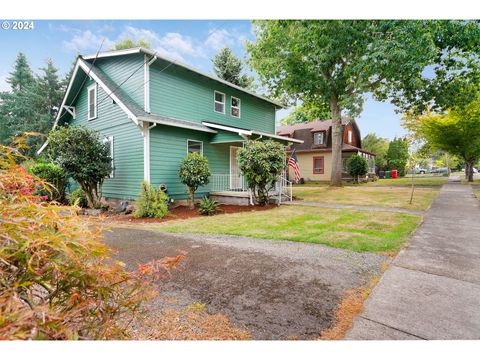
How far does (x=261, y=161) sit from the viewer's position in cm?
762

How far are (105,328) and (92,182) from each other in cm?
804

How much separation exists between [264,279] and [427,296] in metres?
1.41

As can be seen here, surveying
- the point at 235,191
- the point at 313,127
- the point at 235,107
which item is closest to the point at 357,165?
the point at 313,127

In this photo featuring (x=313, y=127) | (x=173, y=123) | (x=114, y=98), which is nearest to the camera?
(x=173, y=123)

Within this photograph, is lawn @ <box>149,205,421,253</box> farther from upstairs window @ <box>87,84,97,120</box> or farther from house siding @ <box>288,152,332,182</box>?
house siding @ <box>288,152,332,182</box>

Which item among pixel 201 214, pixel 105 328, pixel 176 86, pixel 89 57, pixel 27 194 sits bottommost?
pixel 201 214

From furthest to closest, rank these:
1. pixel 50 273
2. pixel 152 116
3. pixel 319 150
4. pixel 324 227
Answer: pixel 319 150 < pixel 152 116 < pixel 324 227 < pixel 50 273

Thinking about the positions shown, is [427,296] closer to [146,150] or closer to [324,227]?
[324,227]

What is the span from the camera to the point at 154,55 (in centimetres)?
757

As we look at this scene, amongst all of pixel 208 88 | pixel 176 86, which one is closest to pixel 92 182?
pixel 176 86

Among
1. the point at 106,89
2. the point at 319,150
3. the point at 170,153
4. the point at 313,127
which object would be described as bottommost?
the point at 170,153

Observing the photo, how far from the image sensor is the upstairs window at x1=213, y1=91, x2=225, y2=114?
34.7ft

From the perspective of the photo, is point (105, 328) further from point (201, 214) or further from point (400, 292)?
point (201, 214)

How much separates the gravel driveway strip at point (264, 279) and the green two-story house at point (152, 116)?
4.34 meters
